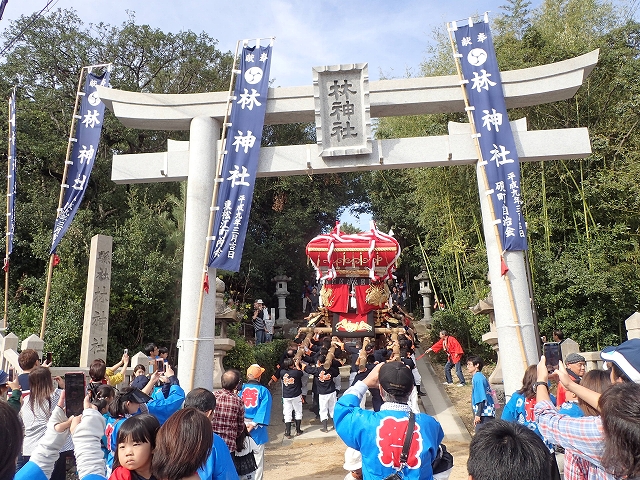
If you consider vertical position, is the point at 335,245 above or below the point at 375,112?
below

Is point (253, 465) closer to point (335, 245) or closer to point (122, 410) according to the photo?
point (122, 410)

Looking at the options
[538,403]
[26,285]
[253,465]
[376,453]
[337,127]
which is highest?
[337,127]

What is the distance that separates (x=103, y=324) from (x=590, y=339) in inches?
408

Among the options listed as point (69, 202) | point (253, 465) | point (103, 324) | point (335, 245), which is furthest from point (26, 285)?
point (253, 465)

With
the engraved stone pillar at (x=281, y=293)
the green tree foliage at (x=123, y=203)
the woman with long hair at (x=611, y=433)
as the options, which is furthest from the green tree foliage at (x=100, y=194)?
the woman with long hair at (x=611, y=433)

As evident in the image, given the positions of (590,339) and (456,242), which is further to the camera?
(456,242)

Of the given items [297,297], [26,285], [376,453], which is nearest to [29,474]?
[376,453]

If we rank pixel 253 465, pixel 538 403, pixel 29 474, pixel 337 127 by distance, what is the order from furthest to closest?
1. pixel 337 127
2. pixel 253 465
3. pixel 538 403
4. pixel 29 474

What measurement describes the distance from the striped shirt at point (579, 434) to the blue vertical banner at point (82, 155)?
24.6 ft

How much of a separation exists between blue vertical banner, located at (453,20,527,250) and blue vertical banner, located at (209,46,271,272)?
309 cm

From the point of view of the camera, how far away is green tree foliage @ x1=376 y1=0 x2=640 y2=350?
37.8 ft

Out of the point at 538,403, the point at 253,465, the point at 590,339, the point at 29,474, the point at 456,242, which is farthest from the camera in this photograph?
the point at 456,242

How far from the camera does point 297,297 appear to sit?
24453 mm

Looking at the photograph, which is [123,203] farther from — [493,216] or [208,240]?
[493,216]
